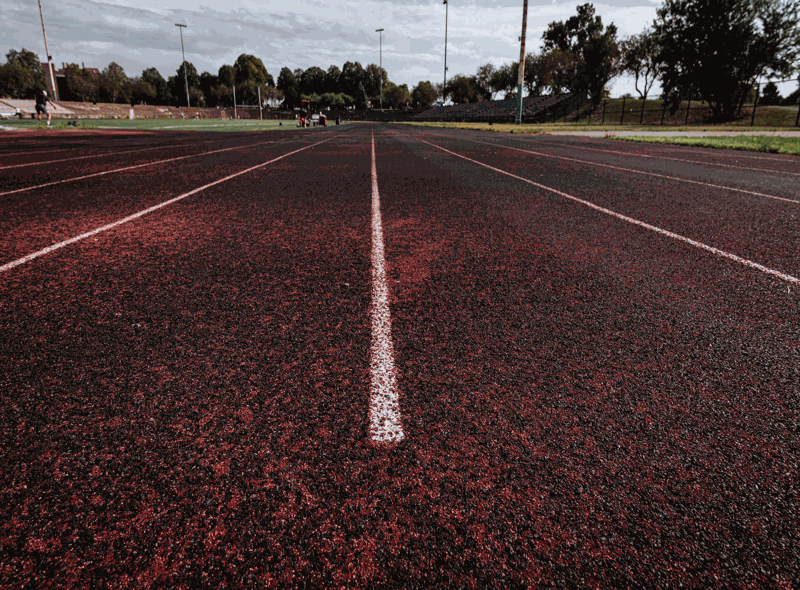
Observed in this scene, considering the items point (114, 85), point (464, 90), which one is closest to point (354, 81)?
point (464, 90)

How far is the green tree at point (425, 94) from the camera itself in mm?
126250

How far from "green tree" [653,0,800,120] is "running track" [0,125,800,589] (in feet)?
150

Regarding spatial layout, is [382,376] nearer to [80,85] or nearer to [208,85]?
[80,85]

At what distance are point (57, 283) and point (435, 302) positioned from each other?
107 inches

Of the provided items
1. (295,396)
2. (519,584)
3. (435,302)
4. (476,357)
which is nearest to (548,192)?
(435,302)

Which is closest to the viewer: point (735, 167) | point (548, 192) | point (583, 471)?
point (583, 471)

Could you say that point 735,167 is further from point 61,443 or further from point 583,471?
point 61,443

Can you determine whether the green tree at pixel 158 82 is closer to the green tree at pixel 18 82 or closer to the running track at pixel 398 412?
the green tree at pixel 18 82

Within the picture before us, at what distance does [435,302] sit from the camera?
2998 mm

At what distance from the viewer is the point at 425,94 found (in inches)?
5002

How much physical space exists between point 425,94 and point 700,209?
133 metres

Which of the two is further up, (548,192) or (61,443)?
(548,192)

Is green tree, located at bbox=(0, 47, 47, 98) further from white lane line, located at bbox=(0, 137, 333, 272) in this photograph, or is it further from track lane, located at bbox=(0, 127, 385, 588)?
track lane, located at bbox=(0, 127, 385, 588)

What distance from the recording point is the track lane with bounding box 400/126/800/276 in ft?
14.2
